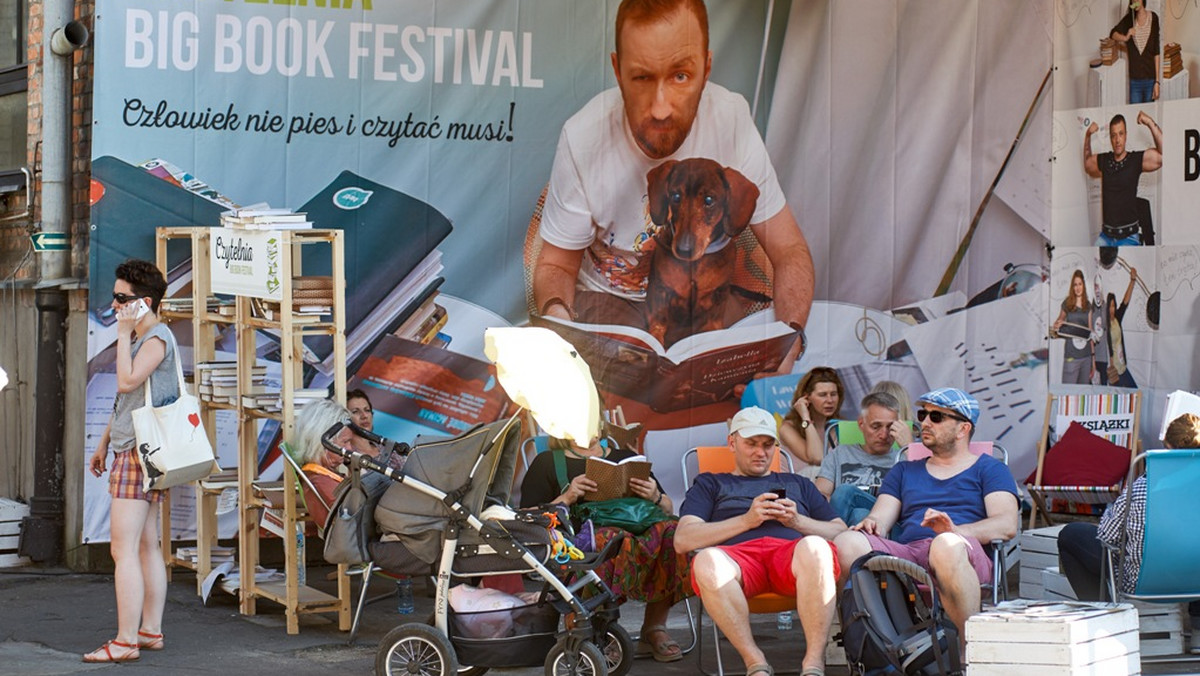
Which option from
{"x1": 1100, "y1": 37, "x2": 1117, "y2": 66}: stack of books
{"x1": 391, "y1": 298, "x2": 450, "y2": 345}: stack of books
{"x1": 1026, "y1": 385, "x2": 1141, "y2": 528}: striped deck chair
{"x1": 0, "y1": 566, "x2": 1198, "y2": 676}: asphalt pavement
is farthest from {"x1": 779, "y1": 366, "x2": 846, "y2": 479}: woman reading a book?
{"x1": 1100, "y1": 37, "x2": 1117, "y2": 66}: stack of books

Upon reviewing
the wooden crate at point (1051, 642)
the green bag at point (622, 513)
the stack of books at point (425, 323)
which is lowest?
the wooden crate at point (1051, 642)

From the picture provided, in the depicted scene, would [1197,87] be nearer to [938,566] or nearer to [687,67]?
[687,67]

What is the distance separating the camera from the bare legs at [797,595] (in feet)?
17.8

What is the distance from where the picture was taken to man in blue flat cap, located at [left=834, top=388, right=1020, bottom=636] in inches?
215

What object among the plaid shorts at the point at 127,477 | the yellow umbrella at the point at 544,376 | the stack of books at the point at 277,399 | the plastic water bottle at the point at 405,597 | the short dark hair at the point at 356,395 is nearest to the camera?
the yellow umbrella at the point at 544,376

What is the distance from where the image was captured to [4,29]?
9.13 metres

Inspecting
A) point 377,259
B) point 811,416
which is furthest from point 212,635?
point 811,416

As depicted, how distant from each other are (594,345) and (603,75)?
139cm

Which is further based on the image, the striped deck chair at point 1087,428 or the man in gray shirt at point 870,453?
the striped deck chair at point 1087,428

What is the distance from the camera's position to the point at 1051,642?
4902 millimetres

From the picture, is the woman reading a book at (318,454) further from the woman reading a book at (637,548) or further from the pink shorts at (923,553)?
the pink shorts at (923,553)

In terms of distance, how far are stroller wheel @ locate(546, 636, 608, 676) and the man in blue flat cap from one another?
3.08 feet

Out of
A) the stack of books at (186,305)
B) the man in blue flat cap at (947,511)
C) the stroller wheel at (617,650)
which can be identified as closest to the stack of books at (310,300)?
the stack of books at (186,305)

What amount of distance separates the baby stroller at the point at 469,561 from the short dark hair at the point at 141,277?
3.79 ft
